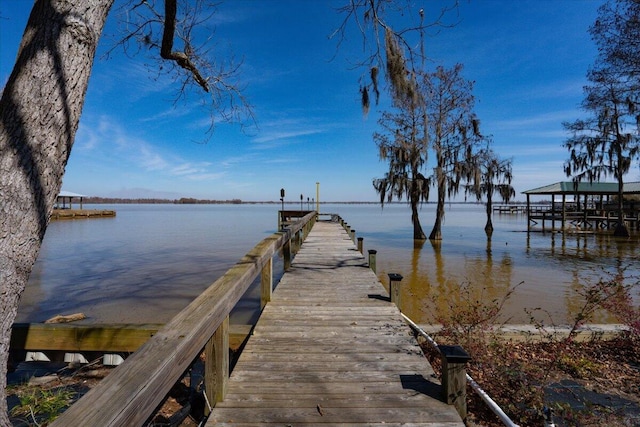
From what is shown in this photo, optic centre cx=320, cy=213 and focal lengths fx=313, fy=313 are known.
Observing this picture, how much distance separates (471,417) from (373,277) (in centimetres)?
398

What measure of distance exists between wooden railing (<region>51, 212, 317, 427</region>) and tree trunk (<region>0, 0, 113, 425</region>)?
97cm

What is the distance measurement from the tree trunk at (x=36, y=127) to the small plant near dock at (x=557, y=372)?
12.0 feet

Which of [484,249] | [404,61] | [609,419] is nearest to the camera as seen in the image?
[609,419]

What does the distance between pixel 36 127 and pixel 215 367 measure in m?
2.03

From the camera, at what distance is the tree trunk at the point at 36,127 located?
1759 mm

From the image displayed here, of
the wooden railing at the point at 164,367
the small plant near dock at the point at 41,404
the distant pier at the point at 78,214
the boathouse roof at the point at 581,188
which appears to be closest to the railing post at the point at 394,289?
the wooden railing at the point at 164,367

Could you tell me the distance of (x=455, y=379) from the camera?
247cm

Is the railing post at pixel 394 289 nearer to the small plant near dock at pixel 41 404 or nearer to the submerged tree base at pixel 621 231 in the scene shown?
the small plant near dock at pixel 41 404

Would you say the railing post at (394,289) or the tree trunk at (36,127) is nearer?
the tree trunk at (36,127)

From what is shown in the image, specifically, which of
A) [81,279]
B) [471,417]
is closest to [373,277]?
[471,417]

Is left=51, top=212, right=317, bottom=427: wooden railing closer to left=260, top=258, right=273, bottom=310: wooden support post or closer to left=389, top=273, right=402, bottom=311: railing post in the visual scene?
left=260, top=258, right=273, bottom=310: wooden support post

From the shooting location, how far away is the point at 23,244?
1.83 m

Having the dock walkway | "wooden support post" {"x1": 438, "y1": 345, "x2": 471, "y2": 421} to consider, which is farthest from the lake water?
"wooden support post" {"x1": 438, "y1": 345, "x2": 471, "y2": 421}

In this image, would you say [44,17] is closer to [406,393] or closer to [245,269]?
[245,269]
